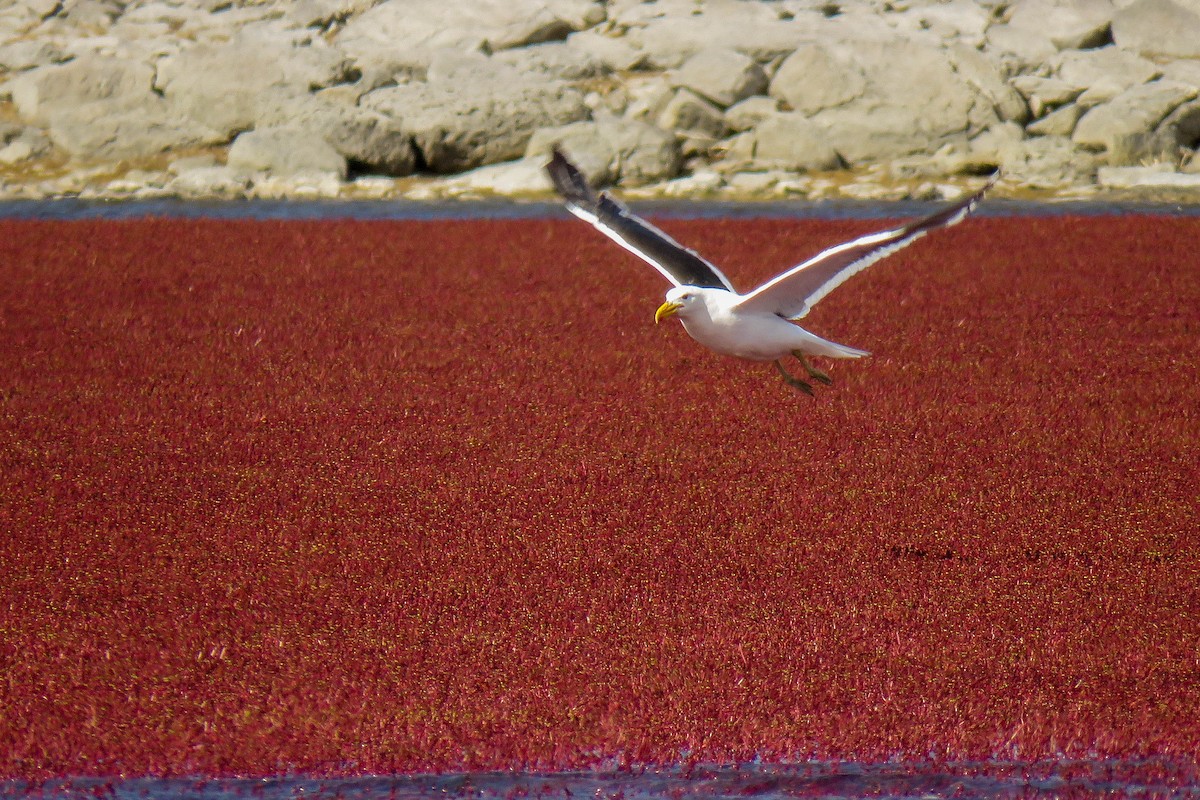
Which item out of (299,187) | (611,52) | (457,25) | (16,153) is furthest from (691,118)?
(16,153)

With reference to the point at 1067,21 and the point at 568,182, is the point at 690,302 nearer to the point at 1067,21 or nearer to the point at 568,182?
the point at 568,182

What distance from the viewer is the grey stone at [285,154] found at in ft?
72.7

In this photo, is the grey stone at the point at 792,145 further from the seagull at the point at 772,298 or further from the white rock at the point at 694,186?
the seagull at the point at 772,298

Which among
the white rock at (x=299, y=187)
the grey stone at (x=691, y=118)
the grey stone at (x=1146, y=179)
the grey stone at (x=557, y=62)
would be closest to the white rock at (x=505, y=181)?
the white rock at (x=299, y=187)

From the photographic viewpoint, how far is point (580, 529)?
8.48m

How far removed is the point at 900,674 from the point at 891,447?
3347mm

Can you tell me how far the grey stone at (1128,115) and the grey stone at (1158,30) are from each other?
315 cm

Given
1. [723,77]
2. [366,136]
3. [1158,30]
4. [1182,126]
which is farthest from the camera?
[1158,30]

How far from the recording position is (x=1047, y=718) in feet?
20.6

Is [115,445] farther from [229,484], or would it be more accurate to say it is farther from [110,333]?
[110,333]

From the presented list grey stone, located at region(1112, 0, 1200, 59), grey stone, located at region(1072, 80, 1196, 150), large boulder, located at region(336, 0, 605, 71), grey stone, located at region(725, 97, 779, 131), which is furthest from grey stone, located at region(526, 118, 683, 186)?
grey stone, located at region(1112, 0, 1200, 59)

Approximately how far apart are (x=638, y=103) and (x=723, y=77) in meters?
1.34

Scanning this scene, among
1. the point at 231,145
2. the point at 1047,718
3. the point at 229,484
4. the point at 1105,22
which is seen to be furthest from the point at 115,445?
the point at 1105,22

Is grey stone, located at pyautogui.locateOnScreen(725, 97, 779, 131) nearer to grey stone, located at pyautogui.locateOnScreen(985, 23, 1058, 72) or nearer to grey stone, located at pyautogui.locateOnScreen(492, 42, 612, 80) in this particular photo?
grey stone, located at pyautogui.locateOnScreen(492, 42, 612, 80)
